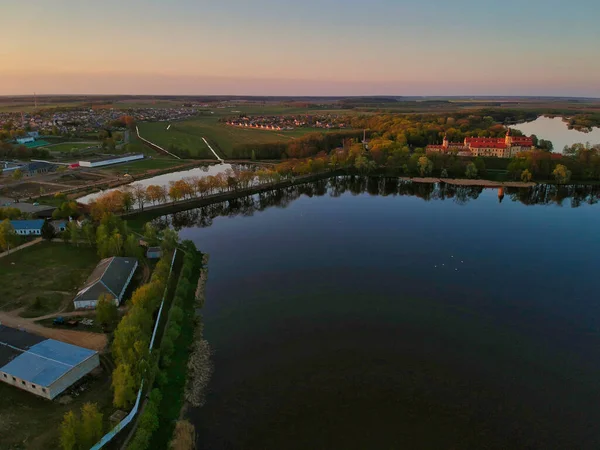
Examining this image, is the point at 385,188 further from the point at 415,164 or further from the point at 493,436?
the point at 493,436

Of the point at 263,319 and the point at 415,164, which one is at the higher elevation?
the point at 415,164

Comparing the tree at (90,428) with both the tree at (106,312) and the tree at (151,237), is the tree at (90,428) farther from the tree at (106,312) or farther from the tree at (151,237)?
the tree at (151,237)

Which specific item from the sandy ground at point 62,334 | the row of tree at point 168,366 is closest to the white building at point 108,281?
the sandy ground at point 62,334

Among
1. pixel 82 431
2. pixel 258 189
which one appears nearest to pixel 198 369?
pixel 82 431

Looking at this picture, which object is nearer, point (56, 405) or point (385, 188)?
point (56, 405)

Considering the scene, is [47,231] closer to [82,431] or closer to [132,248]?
[132,248]

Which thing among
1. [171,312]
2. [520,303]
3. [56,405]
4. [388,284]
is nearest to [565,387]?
[520,303]

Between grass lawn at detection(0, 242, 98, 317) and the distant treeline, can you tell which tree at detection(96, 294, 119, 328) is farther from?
the distant treeline
